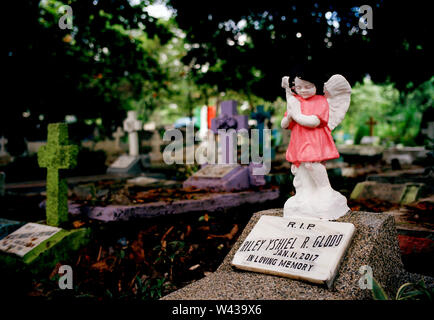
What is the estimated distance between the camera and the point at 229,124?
715cm

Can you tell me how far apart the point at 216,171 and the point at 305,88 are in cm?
342

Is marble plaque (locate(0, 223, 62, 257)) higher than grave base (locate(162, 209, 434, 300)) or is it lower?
lower

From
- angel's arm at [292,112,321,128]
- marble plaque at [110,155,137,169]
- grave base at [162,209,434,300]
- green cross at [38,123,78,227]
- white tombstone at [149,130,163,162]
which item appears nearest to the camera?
grave base at [162,209,434,300]

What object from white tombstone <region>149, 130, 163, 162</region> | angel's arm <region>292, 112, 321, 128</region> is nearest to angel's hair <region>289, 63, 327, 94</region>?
angel's arm <region>292, 112, 321, 128</region>

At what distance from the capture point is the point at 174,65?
23594 mm

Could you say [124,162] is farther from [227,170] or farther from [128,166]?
[227,170]

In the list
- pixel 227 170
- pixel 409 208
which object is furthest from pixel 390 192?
pixel 227 170

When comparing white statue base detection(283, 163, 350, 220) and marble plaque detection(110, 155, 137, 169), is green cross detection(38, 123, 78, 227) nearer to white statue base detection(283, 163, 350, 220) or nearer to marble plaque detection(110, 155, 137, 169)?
white statue base detection(283, 163, 350, 220)

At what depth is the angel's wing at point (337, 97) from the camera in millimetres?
3162

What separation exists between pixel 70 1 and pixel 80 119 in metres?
10.2

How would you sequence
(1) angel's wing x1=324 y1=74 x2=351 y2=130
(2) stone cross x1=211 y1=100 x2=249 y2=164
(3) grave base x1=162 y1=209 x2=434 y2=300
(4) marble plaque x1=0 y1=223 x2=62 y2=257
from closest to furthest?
(3) grave base x1=162 y1=209 x2=434 y2=300, (1) angel's wing x1=324 y1=74 x2=351 y2=130, (4) marble plaque x1=0 y1=223 x2=62 y2=257, (2) stone cross x1=211 y1=100 x2=249 y2=164

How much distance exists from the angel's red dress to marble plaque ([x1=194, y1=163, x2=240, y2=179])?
3.03 m

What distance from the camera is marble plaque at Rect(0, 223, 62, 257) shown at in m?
3.93

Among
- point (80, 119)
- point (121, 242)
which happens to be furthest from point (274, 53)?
point (80, 119)
